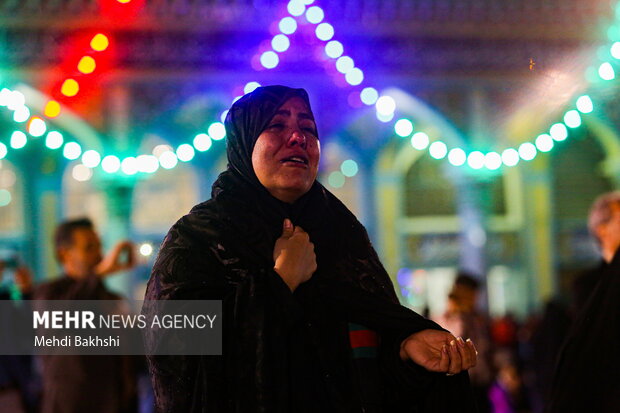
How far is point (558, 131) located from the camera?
496 centimetres

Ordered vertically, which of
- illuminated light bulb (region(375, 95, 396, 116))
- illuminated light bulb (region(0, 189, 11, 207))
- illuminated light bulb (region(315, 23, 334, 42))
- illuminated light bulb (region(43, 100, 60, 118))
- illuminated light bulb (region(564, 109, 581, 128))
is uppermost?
illuminated light bulb (region(0, 189, 11, 207))

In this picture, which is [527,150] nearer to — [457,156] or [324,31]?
[457,156]

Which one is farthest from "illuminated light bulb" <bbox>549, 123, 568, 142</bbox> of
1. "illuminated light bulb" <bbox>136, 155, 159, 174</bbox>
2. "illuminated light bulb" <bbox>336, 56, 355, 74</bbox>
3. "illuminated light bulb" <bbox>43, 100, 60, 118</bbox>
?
"illuminated light bulb" <bbox>136, 155, 159, 174</bbox>

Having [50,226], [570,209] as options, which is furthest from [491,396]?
[570,209]

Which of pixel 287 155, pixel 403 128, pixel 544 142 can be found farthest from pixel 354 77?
pixel 287 155

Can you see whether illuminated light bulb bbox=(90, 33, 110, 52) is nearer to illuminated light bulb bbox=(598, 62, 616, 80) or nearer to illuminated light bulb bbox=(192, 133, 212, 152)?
illuminated light bulb bbox=(192, 133, 212, 152)

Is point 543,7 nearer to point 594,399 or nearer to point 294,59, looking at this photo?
point 294,59

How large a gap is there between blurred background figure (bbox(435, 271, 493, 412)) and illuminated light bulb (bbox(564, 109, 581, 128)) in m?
0.97

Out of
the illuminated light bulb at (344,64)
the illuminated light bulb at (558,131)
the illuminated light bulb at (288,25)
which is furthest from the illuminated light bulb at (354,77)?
the illuminated light bulb at (558,131)

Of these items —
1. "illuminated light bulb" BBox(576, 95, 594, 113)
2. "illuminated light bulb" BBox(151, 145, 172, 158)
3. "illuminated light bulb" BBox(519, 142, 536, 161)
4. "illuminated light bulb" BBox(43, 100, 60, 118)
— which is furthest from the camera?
"illuminated light bulb" BBox(151, 145, 172, 158)

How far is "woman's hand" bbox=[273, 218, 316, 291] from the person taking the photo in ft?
6.15

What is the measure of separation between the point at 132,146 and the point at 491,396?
7.70 meters

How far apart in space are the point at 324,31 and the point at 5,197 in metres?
8.39

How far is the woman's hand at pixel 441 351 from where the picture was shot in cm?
183
